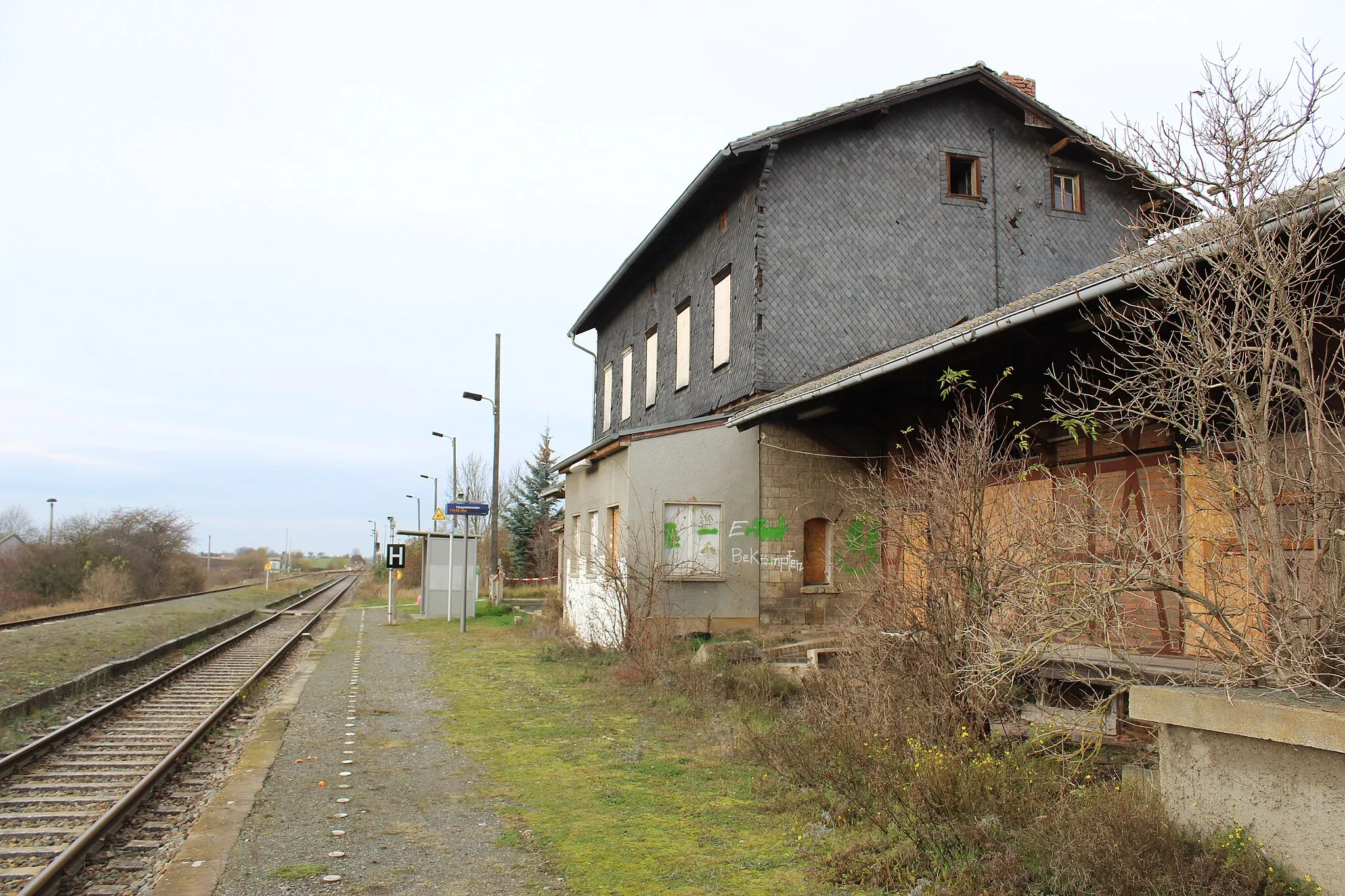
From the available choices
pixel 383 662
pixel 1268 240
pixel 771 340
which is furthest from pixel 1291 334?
pixel 383 662

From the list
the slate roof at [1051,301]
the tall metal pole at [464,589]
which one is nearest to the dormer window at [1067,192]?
the slate roof at [1051,301]

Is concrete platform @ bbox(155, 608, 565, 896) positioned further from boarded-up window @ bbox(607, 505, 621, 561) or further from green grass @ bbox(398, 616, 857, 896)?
boarded-up window @ bbox(607, 505, 621, 561)

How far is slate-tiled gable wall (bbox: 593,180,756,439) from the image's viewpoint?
16.5m

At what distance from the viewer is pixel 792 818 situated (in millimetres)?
5984

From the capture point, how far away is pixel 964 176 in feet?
58.1

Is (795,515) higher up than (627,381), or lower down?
lower down

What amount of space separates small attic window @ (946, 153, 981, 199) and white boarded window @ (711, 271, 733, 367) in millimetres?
4314

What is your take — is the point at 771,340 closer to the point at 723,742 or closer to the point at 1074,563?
the point at 723,742

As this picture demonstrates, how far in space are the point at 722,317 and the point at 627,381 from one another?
7.11 metres

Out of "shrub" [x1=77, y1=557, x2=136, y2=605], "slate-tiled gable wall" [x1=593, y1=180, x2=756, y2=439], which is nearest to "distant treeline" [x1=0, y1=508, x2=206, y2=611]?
"shrub" [x1=77, y1=557, x2=136, y2=605]

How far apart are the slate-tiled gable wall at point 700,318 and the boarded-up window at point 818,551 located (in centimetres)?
251

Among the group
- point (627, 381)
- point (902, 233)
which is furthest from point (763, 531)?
point (627, 381)

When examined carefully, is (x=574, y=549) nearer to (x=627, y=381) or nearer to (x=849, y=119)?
(x=627, y=381)

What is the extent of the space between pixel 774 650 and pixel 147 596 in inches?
1627
